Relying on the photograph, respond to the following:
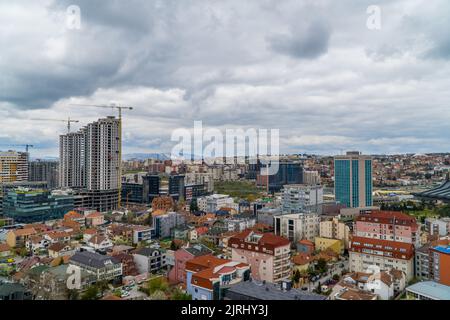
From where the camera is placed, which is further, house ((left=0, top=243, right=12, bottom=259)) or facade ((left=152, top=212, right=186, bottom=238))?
facade ((left=152, top=212, right=186, bottom=238))

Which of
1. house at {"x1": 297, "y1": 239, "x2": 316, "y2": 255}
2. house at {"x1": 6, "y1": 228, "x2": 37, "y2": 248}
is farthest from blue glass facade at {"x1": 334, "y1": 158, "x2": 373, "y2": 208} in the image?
house at {"x1": 6, "y1": 228, "x2": 37, "y2": 248}

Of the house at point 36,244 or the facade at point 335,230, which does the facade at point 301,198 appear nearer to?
the facade at point 335,230

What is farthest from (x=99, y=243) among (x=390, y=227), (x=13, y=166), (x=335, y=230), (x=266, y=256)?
(x=13, y=166)

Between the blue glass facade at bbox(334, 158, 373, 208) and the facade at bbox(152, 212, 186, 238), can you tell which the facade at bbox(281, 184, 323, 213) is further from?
the facade at bbox(152, 212, 186, 238)

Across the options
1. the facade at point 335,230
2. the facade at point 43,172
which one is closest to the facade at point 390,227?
the facade at point 335,230
